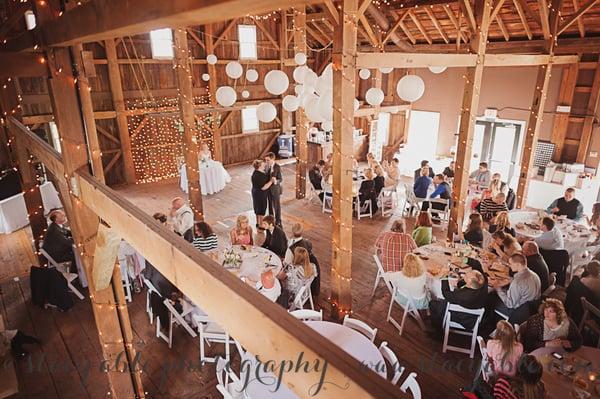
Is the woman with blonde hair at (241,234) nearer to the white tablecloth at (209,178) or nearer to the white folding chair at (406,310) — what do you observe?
the white folding chair at (406,310)

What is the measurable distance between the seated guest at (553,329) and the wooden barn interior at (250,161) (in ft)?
0.77

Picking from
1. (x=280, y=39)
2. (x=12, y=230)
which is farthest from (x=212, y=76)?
(x=12, y=230)

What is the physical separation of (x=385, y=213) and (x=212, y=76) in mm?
6792

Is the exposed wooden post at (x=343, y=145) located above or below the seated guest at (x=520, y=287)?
above

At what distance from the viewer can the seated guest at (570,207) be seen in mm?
6469

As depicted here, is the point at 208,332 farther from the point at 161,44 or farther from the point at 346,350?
the point at 161,44

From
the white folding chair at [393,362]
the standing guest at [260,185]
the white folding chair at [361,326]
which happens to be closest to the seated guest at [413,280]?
the white folding chair at [361,326]

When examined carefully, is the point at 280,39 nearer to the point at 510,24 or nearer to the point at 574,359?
the point at 510,24

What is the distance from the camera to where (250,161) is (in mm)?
13641

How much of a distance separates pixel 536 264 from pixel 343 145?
2698mm

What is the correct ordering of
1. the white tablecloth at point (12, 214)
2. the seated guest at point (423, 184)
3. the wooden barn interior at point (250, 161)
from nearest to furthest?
the wooden barn interior at point (250, 161) → the white tablecloth at point (12, 214) → the seated guest at point (423, 184)

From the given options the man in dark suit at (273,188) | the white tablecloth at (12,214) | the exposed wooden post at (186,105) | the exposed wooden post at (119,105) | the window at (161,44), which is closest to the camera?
the exposed wooden post at (186,105)

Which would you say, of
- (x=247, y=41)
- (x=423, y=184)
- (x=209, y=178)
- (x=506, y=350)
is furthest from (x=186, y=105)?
(x=247, y=41)

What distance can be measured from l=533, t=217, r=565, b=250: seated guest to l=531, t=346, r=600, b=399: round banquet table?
220 cm
